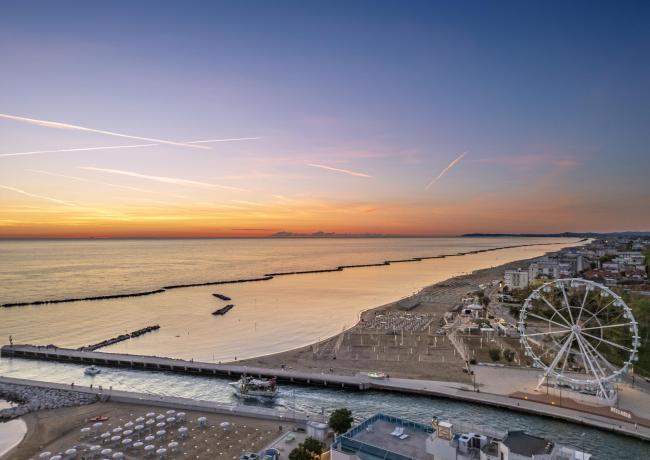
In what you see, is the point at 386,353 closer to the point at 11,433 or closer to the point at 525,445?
the point at 525,445

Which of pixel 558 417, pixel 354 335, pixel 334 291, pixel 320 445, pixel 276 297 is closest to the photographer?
pixel 320 445

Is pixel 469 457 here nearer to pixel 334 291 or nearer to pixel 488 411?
pixel 488 411

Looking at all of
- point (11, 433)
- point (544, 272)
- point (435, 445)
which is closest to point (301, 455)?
point (435, 445)

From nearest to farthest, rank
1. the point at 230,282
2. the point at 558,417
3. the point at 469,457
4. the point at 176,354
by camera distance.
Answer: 1. the point at 469,457
2. the point at 558,417
3. the point at 176,354
4. the point at 230,282

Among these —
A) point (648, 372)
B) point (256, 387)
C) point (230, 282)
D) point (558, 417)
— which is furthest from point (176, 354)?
point (230, 282)

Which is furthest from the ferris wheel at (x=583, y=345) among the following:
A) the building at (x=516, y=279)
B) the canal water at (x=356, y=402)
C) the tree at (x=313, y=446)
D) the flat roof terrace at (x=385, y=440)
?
the building at (x=516, y=279)

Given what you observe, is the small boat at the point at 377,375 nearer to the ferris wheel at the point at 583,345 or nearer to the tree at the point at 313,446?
the ferris wheel at the point at 583,345

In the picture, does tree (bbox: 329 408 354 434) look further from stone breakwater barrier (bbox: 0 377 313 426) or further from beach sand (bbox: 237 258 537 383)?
beach sand (bbox: 237 258 537 383)
